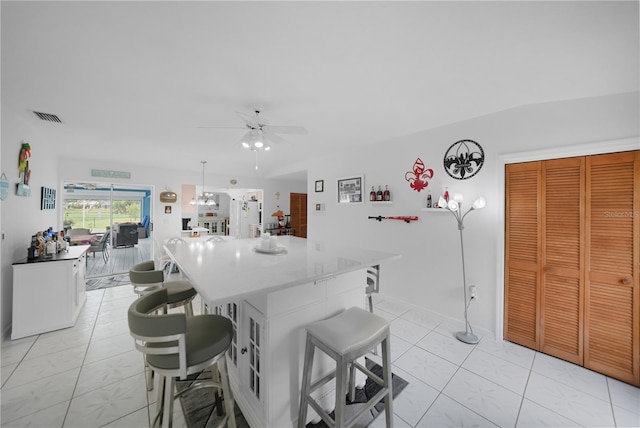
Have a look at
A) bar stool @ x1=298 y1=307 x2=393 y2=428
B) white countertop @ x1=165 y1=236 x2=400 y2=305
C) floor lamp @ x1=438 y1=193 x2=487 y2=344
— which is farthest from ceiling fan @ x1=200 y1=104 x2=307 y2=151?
floor lamp @ x1=438 y1=193 x2=487 y2=344

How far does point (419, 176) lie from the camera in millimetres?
3189

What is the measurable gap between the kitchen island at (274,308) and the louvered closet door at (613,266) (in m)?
1.93

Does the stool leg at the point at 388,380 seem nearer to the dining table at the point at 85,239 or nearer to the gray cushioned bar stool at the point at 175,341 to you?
the gray cushioned bar stool at the point at 175,341

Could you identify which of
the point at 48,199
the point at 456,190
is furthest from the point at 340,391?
the point at 48,199

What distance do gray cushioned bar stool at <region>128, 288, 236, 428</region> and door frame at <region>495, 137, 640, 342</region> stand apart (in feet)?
9.01

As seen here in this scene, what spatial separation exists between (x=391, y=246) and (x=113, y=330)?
12.2ft

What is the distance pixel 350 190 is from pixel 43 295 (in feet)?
13.7

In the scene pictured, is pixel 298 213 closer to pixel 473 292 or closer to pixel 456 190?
pixel 456 190

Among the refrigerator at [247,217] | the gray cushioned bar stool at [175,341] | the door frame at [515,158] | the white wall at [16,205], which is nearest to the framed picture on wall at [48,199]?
the white wall at [16,205]

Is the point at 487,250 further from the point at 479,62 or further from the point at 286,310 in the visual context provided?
the point at 286,310

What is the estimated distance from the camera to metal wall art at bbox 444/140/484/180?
8.81 ft

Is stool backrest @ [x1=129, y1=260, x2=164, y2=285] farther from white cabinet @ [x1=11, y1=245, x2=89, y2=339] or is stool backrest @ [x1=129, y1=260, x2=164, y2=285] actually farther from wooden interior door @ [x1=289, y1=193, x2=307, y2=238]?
wooden interior door @ [x1=289, y1=193, x2=307, y2=238]

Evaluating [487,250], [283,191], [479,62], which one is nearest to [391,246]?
[487,250]

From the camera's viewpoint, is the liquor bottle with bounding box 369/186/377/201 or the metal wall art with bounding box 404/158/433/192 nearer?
the metal wall art with bounding box 404/158/433/192
